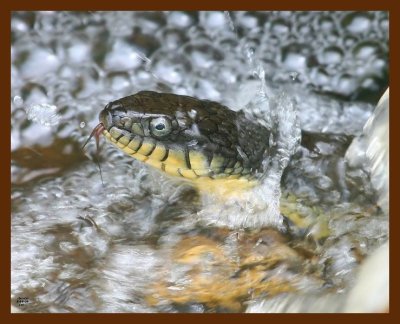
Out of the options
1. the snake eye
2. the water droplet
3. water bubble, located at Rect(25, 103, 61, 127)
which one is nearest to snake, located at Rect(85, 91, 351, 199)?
the snake eye

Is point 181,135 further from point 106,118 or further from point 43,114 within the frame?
point 43,114

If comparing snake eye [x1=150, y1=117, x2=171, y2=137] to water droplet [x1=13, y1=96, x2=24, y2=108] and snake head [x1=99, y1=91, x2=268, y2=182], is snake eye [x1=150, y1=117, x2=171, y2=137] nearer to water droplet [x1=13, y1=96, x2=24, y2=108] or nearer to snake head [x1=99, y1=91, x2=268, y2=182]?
snake head [x1=99, y1=91, x2=268, y2=182]

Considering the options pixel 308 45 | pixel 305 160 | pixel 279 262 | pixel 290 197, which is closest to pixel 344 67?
pixel 308 45

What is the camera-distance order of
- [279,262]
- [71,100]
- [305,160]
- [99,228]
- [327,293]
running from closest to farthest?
[327,293], [279,262], [99,228], [305,160], [71,100]

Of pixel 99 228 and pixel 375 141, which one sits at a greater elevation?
pixel 375 141

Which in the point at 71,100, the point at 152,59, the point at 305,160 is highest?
the point at 152,59

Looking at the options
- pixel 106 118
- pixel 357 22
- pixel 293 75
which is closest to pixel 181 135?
pixel 106 118

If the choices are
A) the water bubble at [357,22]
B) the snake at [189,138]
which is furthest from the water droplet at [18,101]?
the water bubble at [357,22]

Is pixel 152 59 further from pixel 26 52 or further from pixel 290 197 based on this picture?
pixel 290 197
